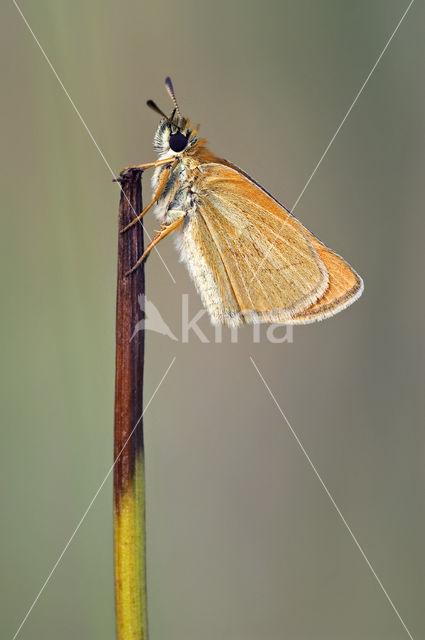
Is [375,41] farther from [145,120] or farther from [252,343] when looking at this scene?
[252,343]

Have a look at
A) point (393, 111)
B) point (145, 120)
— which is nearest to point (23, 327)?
point (145, 120)

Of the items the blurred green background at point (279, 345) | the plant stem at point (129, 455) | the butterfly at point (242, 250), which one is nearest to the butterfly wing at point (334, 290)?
the butterfly at point (242, 250)

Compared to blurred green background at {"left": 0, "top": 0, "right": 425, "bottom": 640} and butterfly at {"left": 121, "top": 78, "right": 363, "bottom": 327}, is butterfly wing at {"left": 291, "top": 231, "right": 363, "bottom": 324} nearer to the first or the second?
butterfly at {"left": 121, "top": 78, "right": 363, "bottom": 327}

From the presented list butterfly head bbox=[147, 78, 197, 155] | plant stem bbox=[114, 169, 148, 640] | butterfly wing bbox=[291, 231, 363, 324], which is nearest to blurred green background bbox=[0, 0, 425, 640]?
butterfly head bbox=[147, 78, 197, 155]

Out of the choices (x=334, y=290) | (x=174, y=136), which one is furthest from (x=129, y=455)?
(x=334, y=290)

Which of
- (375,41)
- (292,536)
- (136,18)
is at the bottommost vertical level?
(292,536)

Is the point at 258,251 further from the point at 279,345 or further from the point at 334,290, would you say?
the point at 279,345
